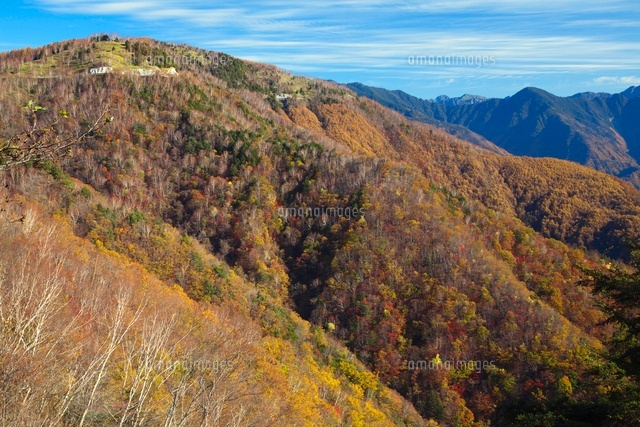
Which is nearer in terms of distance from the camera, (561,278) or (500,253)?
(561,278)

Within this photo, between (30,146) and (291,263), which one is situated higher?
(30,146)

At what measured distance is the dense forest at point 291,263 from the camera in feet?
102

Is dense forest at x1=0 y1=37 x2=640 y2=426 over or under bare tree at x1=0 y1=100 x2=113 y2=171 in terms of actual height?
under

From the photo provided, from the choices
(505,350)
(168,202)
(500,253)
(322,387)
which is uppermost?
(168,202)

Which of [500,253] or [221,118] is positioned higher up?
[221,118]

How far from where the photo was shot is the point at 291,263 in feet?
307

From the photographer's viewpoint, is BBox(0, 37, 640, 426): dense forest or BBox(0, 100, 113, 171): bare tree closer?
BBox(0, 100, 113, 171): bare tree

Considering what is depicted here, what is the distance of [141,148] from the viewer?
10175 centimetres

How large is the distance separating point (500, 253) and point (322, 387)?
63.2m

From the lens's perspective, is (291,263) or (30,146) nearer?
(30,146)

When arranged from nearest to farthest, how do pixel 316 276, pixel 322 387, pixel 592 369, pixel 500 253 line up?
pixel 592 369
pixel 322 387
pixel 316 276
pixel 500 253

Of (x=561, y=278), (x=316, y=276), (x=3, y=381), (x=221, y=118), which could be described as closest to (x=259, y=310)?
(x=316, y=276)

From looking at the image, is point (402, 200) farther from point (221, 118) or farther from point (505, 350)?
point (221, 118)

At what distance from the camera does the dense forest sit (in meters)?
31.1
